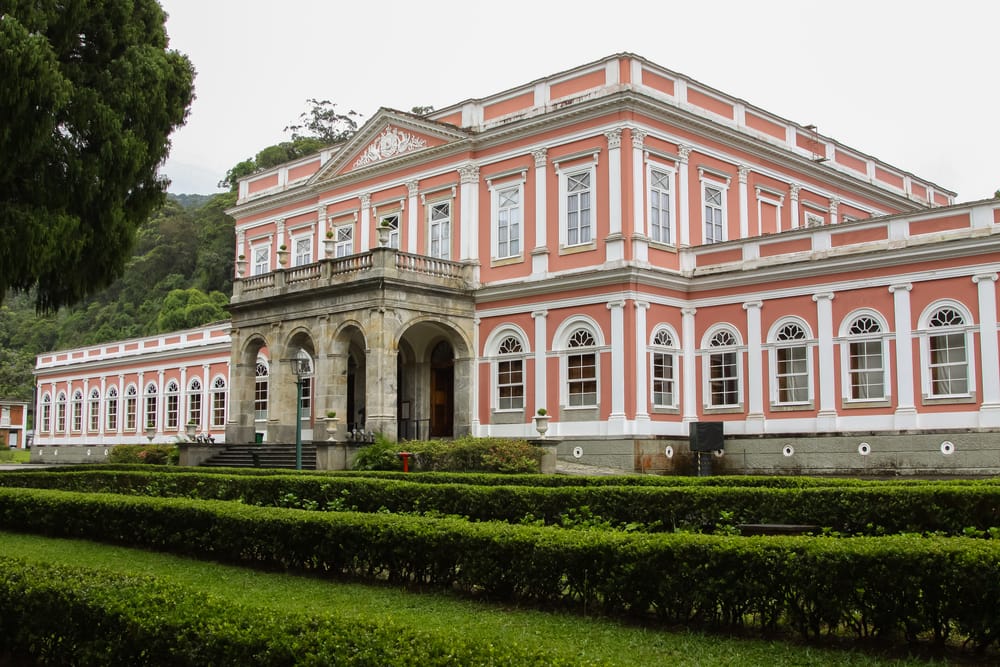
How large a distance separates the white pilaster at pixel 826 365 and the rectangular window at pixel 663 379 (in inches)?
144

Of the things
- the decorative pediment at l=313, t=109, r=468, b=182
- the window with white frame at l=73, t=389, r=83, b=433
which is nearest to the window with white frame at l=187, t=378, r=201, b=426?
the window with white frame at l=73, t=389, r=83, b=433

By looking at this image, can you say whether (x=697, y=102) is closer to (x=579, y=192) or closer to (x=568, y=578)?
(x=579, y=192)

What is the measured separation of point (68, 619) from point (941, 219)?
2000 cm

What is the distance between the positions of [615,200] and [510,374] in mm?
5496

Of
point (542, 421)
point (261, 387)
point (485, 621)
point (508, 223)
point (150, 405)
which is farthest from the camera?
point (150, 405)

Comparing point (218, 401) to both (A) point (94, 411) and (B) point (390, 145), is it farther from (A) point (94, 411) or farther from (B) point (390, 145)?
(B) point (390, 145)

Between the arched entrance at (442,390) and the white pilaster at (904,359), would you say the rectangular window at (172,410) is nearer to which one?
the arched entrance at (442,390)

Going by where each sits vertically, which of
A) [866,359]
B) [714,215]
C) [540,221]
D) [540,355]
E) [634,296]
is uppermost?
[714,215]

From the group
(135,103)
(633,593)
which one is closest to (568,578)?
(633,593)

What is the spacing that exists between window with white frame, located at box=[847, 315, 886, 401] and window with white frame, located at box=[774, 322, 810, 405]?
1.06 m

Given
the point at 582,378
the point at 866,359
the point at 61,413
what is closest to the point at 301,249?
the point at 582,378

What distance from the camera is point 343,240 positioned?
1260 inches

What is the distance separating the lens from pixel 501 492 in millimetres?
11938

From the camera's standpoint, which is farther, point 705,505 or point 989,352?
point 989,352
